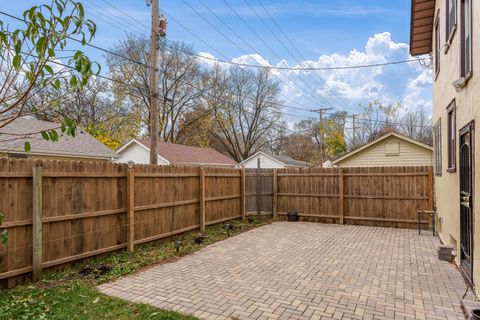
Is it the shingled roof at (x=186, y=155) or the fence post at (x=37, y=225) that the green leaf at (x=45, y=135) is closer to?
the fence post at (x=37, y=225)

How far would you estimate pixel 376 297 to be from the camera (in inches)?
168

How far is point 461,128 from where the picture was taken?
16.3 ft

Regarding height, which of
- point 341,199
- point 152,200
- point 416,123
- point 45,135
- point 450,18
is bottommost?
point 341,199

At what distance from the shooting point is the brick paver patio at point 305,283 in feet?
12.8

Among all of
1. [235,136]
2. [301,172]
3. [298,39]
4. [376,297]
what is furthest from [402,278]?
[235,136]

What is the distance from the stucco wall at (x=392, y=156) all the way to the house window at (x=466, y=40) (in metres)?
9.04

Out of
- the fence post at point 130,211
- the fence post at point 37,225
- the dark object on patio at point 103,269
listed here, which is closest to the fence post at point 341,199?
the fence post at point 130,211

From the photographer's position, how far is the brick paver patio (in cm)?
389

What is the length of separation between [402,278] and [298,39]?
604 inches

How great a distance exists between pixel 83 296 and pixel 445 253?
6207 mm

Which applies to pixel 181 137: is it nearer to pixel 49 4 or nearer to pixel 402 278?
pixel 402 278

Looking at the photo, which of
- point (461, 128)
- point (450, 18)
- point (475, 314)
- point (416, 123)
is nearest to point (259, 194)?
point (461, 128)

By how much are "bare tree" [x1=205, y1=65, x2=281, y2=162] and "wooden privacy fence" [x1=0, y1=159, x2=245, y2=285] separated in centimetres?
2473

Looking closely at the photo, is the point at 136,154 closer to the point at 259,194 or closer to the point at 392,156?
the point at 259,194
